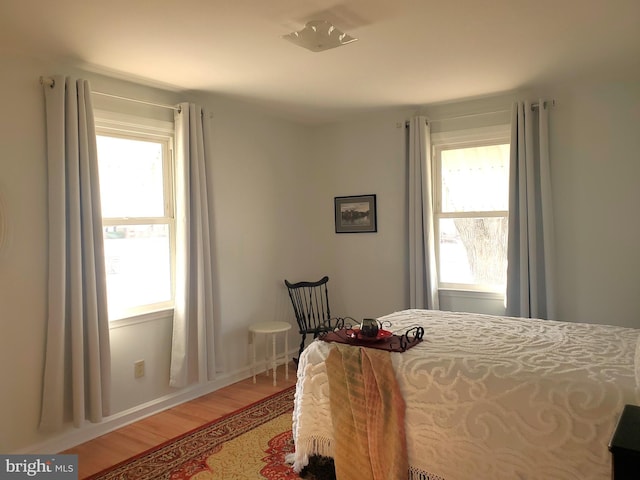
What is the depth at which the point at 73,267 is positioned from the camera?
2.97 meters

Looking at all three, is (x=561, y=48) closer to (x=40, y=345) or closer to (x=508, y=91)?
(x=508, y=91)

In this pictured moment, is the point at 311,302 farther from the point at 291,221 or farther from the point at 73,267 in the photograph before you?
the point at 73,267

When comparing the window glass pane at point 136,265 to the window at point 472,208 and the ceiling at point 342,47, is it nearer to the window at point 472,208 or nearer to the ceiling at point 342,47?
the ceiling at point 342,47

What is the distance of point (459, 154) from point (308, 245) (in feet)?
6.09

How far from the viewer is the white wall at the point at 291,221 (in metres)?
2.86

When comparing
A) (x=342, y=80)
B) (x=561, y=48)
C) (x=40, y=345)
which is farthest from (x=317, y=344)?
(x=561, y=48)

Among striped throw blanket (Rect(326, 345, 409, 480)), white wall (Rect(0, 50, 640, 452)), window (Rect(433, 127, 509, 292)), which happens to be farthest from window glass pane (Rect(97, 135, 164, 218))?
window (Rect(433, 127, 509, 292))

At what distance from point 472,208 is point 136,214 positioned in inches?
113

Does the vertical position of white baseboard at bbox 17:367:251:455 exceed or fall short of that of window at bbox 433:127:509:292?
it falls short

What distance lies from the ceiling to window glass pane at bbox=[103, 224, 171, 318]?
114 cm

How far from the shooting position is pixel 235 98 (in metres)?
4.02

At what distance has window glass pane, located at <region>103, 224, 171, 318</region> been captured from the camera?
342 cm

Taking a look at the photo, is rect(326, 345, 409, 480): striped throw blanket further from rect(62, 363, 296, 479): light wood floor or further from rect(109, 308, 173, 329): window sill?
rect(109, 308, 173, 329): window sill

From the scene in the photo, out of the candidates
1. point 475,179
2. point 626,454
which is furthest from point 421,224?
point 626,454
